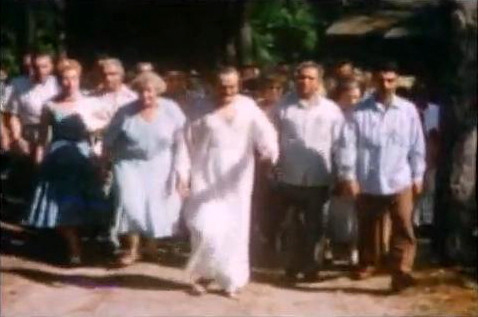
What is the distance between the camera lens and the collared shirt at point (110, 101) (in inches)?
65.6

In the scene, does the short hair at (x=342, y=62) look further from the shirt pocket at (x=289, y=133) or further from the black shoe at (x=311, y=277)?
the black shoe at (x=311, y=277)

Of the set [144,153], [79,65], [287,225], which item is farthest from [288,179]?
[79,65]

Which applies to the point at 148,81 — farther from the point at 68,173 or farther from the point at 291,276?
the point at 291,276

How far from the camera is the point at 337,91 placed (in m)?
1.67

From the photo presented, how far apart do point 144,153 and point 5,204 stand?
28 centimetres

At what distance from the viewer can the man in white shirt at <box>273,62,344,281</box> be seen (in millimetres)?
1657

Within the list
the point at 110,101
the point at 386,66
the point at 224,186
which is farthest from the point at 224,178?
the point at 386,66

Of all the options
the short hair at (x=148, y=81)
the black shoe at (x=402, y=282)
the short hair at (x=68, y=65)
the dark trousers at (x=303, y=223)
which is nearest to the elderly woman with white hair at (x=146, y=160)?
the short hair at (x=148, y=81)

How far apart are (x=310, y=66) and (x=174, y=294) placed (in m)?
0.48

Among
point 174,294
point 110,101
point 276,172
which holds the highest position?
point 110,101

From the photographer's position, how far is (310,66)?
5.41ft

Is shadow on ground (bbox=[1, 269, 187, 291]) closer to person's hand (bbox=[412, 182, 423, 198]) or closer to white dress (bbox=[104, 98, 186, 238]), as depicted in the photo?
white dress (bbox=[104, 98, 186, 238])

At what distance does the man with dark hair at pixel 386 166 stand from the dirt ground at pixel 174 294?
46 millimetres

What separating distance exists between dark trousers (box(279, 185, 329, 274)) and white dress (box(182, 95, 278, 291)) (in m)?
0.07
